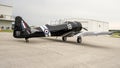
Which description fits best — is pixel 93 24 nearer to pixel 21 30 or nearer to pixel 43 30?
pixel 43 30

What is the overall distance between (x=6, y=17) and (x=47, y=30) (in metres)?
40.2

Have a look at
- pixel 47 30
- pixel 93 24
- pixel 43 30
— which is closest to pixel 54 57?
pixel 43 30

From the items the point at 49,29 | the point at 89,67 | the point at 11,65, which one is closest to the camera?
the point at 11,65

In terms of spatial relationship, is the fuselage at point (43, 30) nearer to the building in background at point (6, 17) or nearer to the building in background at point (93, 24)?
the building in background at point (6, 17)

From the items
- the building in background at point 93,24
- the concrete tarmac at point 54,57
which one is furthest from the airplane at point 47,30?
the building in background at point 93,24

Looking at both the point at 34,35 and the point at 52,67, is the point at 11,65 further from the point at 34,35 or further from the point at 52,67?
the point at 34,35

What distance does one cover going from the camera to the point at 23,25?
13.1 meters

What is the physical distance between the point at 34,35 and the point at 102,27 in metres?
52.5

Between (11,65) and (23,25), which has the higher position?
(23,25)

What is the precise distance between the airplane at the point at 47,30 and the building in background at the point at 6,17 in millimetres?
36473

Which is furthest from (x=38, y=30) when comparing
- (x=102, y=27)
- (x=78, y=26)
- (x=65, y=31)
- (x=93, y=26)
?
(x=102, y=27)

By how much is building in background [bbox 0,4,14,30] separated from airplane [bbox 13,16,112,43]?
36473mm

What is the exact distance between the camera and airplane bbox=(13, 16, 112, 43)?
12.9 m

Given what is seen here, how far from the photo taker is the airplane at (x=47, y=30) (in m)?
12.9
